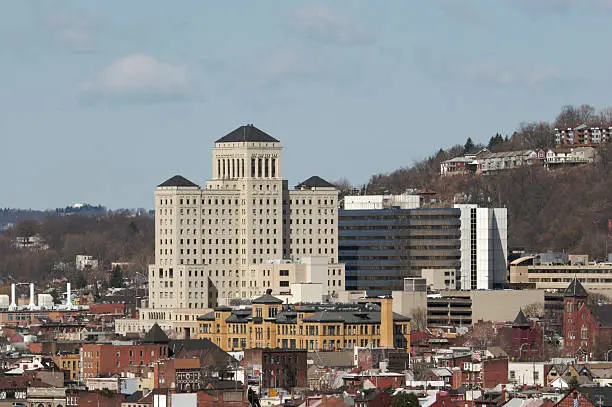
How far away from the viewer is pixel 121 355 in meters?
179

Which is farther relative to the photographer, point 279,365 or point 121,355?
point 121,355

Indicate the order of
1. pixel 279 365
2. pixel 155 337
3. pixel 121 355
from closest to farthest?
1. pixel 279 365
2. pixel 121 355
3. pixel 155 337

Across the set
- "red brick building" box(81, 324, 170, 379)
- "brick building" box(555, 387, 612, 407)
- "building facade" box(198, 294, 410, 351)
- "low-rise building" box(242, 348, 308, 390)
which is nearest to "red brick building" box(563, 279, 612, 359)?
"building facade" box(198, 294, 410, 351)

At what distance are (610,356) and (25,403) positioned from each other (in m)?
59.5

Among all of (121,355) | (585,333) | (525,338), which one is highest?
(585,333)

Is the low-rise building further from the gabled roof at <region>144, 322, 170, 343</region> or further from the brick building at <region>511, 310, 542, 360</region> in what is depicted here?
the brick building at <region>511, 310, 542, 360</region>

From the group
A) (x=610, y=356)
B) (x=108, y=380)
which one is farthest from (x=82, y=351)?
(x=610, y=356)

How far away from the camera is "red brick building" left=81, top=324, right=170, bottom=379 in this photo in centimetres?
17550

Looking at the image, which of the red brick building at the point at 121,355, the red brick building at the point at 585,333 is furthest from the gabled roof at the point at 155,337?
the red brick building at the point at 585,333

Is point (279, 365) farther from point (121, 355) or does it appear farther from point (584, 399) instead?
point (584, 399)

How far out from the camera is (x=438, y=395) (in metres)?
131

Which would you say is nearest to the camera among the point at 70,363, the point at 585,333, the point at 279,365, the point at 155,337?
the point at 279,365

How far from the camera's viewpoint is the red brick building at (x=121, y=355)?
175500mm

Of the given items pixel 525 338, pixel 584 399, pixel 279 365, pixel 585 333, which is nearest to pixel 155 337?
pixel 279 365
